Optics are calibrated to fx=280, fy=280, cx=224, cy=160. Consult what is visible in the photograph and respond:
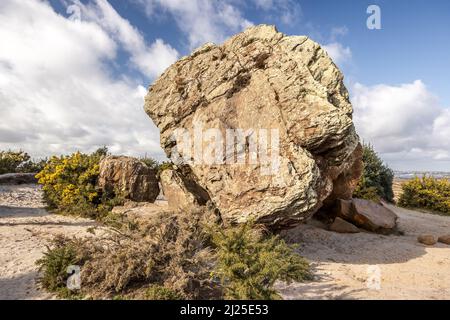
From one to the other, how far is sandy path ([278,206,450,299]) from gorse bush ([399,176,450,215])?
557cm

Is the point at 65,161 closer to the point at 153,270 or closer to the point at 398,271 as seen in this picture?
the point at 153,270

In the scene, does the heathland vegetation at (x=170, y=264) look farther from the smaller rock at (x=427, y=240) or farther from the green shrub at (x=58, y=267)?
the smaller rock at (x=427, y=240)

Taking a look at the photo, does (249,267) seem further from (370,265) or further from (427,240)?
(427,240)

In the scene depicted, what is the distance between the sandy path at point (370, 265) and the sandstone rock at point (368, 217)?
409 mm

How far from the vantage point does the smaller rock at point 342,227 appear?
879 centimetres

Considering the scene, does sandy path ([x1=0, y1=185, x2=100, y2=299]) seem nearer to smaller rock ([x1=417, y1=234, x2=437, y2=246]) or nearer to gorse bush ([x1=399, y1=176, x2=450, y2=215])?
smaller rock ([x1=417, y1=234, x2=437, y2=246])

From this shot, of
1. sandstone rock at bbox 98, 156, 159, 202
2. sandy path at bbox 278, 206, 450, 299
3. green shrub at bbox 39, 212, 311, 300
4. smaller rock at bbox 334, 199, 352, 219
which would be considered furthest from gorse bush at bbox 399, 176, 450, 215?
sandstone rock at bbox 98, 156, 159, 202

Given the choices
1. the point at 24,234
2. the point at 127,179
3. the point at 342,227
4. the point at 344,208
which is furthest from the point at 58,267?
the point at 344,208

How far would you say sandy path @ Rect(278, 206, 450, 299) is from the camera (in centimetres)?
453

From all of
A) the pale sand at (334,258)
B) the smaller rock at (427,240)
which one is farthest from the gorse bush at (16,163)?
the smaller rock at (427,240)

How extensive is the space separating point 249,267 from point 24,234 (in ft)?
19.9

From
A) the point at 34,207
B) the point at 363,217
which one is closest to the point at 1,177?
the point at 34,207

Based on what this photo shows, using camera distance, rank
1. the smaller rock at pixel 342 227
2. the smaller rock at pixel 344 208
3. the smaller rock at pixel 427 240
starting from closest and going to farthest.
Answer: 1. the smaller rock at pixel 427 240
2. the smaller rock at pixel 342 227
3. the smaller rock at pixel 344 208

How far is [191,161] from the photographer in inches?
268
